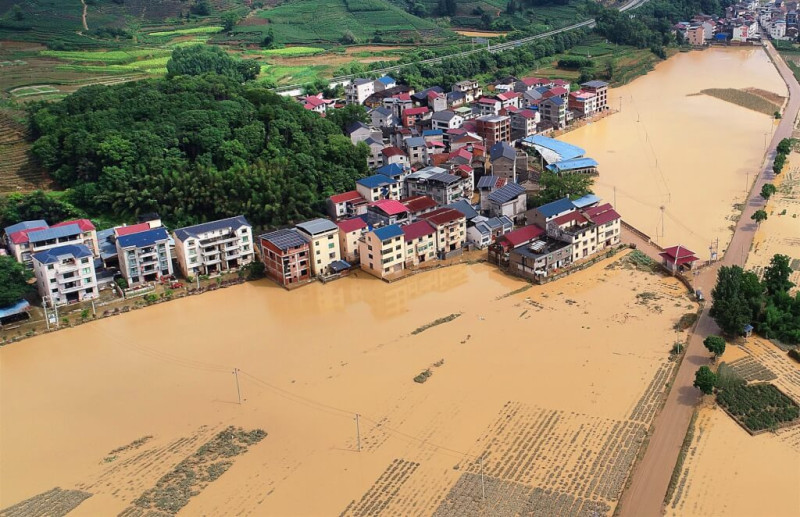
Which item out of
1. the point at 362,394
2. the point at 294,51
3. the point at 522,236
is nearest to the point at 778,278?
the point at 522,236

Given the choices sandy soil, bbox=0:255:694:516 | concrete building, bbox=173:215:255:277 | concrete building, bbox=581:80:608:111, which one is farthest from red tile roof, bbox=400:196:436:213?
concrete building, bbox=581:80:608:111

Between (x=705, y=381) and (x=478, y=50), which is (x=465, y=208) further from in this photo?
(x=478, y=50)

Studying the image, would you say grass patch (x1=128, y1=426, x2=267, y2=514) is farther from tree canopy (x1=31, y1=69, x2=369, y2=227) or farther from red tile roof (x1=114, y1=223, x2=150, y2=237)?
tree canopy (x1=31, y1=69, x2=369, y2=227)

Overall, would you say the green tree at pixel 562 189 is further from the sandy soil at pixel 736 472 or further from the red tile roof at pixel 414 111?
the red tile roof at pixel 414 111

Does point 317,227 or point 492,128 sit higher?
point 492,128

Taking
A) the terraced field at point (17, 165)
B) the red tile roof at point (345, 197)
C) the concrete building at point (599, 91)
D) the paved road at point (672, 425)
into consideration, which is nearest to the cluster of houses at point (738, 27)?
the concrete building at point (599, 91)
